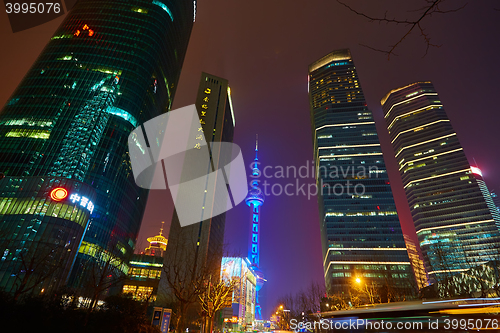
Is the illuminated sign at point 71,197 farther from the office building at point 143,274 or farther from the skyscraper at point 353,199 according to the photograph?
the skyscraper at point 353,199

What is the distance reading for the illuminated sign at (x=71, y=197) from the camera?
47.6m

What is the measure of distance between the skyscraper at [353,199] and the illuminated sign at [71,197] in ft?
304

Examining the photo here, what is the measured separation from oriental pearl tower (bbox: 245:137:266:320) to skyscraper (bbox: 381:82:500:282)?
270 ft

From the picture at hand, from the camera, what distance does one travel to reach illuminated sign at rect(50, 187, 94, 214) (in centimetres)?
4759

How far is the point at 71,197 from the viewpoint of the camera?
4944cm

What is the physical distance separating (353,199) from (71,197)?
115306 mm

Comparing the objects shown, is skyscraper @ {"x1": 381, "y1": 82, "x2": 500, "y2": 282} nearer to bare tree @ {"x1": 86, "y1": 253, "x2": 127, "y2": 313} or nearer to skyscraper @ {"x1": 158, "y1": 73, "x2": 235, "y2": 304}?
skyscraper @ {"x1": 158, "y1": 73, "x2": 235, "y2": 304}

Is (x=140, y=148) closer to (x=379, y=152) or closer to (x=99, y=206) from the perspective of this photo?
(x=99, y=206)

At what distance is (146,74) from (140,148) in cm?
2860

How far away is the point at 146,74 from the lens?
90.2 meters

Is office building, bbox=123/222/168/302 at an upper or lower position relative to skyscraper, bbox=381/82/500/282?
lower

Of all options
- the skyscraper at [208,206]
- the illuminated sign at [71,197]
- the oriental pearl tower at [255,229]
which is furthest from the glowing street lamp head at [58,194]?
the oriental pearl tower at [255,229]

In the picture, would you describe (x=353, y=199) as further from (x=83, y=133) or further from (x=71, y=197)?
(x=83, y=133)

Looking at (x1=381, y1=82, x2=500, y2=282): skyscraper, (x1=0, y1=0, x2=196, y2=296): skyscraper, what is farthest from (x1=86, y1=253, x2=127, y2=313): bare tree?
(x1=381, y1=82, x2=500, y2=282): skyscraper
